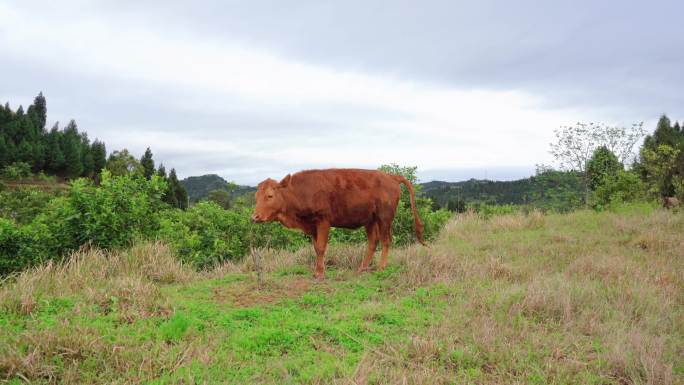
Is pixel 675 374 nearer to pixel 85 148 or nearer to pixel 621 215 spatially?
pixel 621 215

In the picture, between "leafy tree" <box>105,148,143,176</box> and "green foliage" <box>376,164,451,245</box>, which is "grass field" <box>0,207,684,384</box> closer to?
"green foliage" <box>376,164,451,245</box>

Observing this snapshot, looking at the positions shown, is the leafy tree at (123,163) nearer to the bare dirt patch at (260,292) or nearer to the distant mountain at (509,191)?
the distant mountain at (509,191)

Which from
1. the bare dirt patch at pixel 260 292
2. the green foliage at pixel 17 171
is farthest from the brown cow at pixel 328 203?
the green foliage at pixel 17 171

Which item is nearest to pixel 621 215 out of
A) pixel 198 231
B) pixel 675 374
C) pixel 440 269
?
pixel 440 269

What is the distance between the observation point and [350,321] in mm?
5090

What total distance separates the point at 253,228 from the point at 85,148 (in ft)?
303

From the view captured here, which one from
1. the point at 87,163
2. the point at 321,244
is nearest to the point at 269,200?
the point at 321,244

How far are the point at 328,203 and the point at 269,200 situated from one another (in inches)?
37.7

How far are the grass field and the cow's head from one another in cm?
101

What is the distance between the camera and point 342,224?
24.8 feet

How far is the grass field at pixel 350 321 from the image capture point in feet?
12.6

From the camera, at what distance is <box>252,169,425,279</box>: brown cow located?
7113mm

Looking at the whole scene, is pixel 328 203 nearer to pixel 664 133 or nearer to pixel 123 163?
pixel 664 133

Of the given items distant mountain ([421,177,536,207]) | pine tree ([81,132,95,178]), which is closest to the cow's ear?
distant mountain ([421,177,536,207])
